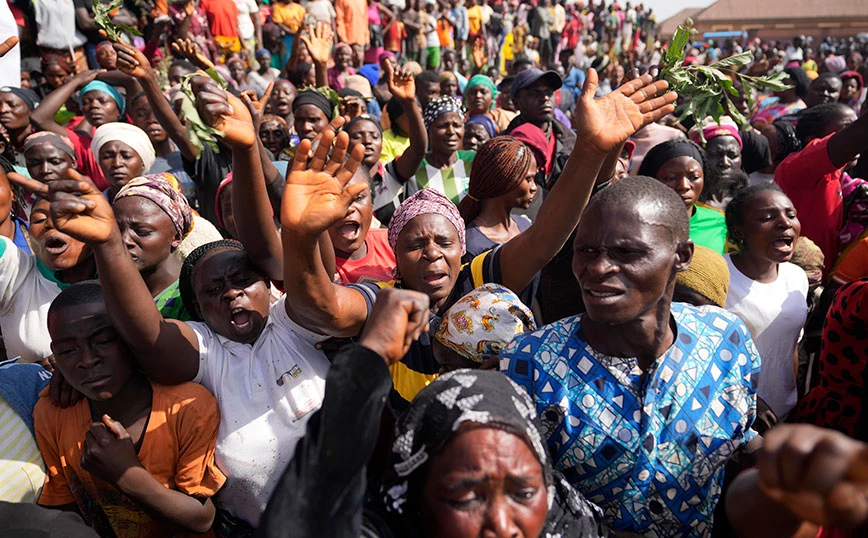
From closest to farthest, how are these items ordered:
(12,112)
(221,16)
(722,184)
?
(722,184), (12,112), (221,16)

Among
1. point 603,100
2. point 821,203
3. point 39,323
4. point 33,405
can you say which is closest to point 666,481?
point 603,100

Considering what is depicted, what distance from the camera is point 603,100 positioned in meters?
2.35

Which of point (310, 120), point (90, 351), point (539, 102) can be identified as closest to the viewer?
point (90, 351)

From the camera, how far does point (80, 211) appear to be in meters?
1.80

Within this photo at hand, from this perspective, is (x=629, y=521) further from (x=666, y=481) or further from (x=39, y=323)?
(x=39, y=323)

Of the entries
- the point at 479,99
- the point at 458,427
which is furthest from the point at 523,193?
the point at 479,99

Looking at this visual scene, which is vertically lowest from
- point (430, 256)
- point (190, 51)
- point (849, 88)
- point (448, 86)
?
point (849, 88)

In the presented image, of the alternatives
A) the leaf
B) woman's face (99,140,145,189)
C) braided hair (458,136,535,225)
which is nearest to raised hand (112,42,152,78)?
woman's face (99,140,145,189)

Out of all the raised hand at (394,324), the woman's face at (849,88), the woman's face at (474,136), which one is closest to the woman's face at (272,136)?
the woman's face at (474,136)

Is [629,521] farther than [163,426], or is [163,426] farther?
[163,426]

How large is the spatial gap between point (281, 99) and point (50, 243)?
180 inches

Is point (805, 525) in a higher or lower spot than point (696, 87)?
lower

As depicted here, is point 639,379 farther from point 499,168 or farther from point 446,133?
point 446,133

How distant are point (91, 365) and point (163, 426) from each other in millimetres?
298
